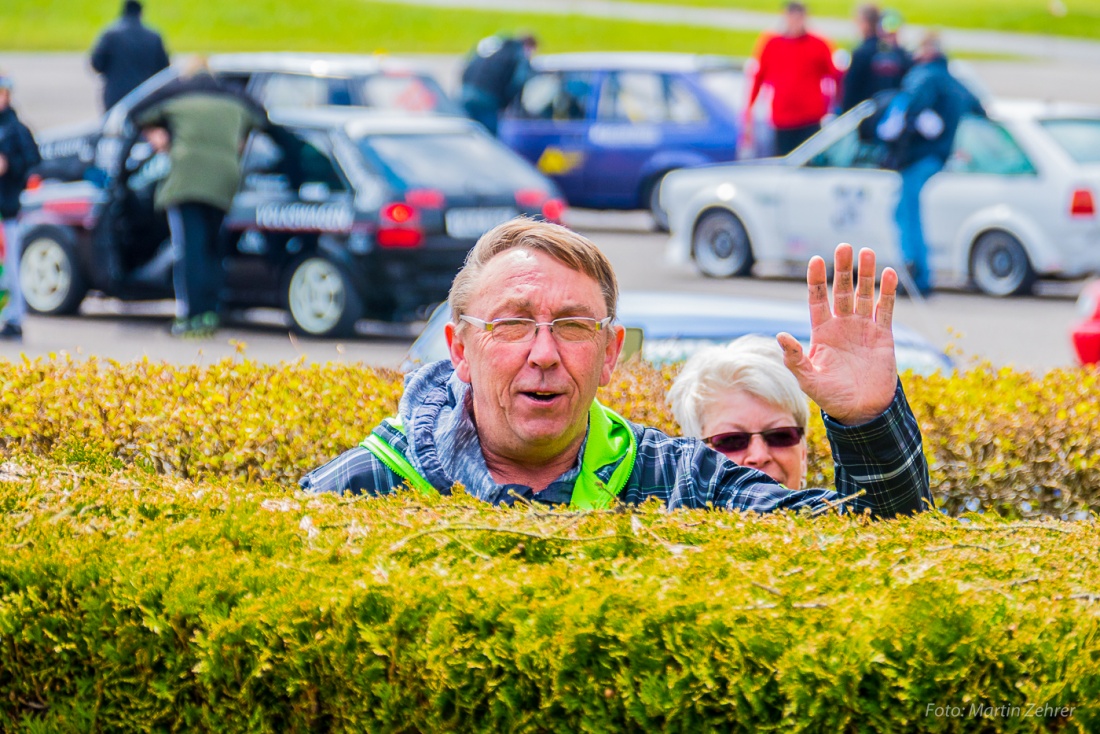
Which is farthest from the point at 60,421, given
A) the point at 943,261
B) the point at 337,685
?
the point at 943,261

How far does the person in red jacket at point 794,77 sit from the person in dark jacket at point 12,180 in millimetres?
7498

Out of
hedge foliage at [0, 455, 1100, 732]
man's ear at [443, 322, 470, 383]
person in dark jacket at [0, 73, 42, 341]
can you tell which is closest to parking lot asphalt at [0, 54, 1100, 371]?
person in dark jacket at [0, 73, 42, 341]

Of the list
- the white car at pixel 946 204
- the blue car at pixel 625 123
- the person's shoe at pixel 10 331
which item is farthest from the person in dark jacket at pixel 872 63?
the person's shoe at pixel 10 331

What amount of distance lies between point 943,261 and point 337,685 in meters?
12.8

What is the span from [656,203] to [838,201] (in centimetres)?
426

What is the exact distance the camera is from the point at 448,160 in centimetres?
1212

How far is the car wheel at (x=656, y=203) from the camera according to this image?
60.5 ft

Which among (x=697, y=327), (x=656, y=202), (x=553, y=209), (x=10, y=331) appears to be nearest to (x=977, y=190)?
(x=553, y=209)

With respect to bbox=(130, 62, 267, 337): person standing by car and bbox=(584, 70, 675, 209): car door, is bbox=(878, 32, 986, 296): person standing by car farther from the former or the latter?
bbox=(130, 62, 267, 337): person standing by car

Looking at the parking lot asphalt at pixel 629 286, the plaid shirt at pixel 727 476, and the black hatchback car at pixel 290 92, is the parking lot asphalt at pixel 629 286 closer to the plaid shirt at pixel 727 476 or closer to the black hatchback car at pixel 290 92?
the black hatchback car at pixel 290 92

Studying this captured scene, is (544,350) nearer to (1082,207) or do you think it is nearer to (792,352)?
(792,352)

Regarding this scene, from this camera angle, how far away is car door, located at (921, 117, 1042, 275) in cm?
1393

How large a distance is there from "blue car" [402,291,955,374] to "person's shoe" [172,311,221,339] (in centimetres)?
544

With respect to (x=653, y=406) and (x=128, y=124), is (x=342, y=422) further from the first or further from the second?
(x=128, y=124)
